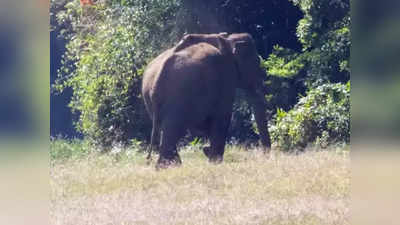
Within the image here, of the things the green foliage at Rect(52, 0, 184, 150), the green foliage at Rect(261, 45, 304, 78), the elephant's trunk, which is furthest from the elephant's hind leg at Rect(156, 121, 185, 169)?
the green foliage at Rect(261, 45, 304, 78)

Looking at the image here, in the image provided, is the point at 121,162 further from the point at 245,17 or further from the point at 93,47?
the point at 245,17

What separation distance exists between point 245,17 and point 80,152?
7.62 ft

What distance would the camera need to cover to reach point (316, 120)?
725 cm

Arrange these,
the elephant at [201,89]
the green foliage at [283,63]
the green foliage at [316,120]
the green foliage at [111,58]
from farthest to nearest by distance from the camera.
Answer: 1. the green foliage at [111,58]
2. the elephant at [201,89]
3. the green foliage at [283,63]
4. the green foliage at [316,120]

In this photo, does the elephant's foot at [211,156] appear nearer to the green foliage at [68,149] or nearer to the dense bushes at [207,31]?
the dense bushes at [207,31]

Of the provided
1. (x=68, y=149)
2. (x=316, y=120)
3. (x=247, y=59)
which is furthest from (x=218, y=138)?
(x=68, y=149)

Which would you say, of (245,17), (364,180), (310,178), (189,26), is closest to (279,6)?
(245,17)

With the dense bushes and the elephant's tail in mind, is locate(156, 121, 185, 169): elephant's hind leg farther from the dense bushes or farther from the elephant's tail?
the dense bushes

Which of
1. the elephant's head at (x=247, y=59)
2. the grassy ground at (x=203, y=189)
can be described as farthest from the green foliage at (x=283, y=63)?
the grassy ground at (x=203, y=189)

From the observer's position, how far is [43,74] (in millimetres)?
6477

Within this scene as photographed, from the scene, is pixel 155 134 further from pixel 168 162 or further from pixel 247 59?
pixel 247 59

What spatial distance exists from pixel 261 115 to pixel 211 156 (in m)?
0.68

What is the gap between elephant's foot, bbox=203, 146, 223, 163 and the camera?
7363 millimetres

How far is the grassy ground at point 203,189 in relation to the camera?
6.44m
